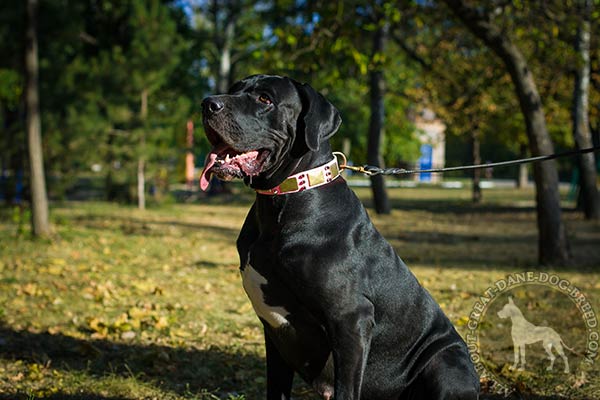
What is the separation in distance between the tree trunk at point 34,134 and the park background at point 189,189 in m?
0.03

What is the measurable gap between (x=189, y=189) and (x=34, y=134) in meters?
15.5

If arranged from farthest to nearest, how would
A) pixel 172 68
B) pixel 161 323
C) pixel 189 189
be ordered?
pixel 189 189 < pixel 172 68 < pixel 161 323

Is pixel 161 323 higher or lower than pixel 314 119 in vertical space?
lower

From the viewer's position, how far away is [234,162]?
3.09 m

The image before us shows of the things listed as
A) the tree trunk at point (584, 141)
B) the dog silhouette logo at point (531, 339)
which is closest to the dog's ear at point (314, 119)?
the dog silhouette logo at point (531, 339)

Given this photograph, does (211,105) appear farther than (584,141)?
No

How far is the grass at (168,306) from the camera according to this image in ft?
14.5

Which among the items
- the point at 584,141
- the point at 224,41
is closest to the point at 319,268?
the point at 584,141

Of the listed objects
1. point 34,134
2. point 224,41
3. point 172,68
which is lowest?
point 34,134

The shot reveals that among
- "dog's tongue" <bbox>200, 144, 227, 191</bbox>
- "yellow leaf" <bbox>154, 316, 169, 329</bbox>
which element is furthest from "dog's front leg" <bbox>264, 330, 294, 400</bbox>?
"yellow leaf" <bbox>154, 316, 169, 329</bbox>

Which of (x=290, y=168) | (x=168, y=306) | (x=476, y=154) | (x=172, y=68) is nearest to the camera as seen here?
(x=290, y=168)

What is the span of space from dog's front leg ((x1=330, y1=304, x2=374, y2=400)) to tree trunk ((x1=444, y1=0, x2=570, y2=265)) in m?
6.39

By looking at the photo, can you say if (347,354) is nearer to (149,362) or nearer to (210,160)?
(210,160)

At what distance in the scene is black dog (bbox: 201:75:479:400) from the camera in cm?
293
